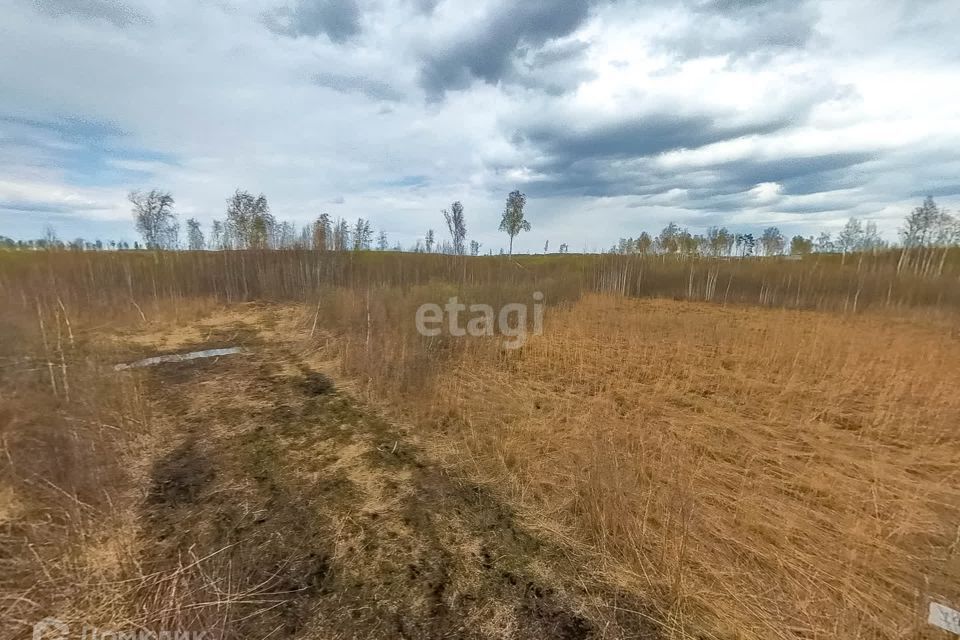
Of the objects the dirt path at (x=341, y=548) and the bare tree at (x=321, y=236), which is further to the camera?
the bare tree at (x=321, y=236)

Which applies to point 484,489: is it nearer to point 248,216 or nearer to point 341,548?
point 341,548

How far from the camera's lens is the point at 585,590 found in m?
1.81

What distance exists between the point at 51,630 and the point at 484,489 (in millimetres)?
2200

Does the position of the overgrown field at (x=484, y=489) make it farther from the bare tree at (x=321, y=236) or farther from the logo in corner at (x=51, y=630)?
the bare tree at (x=321, y=236)

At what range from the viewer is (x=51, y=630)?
145 cm

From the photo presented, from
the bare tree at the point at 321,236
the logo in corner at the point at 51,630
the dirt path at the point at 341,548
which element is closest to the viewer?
the logo in corner at the point at 51,630

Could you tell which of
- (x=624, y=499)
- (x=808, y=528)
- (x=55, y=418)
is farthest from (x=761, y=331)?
(x=55, y=418)

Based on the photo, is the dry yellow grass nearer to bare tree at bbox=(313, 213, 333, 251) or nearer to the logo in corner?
the logo in corner

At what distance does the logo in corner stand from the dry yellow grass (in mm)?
2263

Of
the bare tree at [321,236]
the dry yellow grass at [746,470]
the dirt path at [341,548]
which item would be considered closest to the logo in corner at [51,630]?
the dirt path at [341,548]

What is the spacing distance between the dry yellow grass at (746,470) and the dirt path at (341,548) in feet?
1.18

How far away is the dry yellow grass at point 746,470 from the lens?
1716mm

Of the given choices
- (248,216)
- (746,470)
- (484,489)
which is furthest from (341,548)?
(248,216)

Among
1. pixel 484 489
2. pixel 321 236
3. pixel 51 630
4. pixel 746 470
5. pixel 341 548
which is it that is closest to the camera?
pixel 51 630
